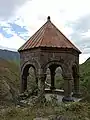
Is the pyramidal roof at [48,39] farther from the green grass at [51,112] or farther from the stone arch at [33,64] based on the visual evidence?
the green grass at [51,112]

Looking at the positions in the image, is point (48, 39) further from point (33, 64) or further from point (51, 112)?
point (51, 112)

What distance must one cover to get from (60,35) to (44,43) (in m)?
1.23

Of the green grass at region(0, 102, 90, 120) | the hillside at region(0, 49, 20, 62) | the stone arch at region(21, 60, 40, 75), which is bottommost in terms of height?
the green grass at region(0, 102, 90, 120)

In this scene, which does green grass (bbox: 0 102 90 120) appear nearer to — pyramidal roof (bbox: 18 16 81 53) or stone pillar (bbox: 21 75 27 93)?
pyramidal roof (bbox: 18 16 81 53)

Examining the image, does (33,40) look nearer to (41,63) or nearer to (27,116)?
Answer: (41,63)

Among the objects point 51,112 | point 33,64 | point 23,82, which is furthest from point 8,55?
point 51,112

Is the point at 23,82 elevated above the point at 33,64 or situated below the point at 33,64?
below

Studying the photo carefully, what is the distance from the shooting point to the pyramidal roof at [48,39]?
11.6 meters

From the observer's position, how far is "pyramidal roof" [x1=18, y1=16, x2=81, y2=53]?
456 inches

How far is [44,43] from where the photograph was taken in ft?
37.9

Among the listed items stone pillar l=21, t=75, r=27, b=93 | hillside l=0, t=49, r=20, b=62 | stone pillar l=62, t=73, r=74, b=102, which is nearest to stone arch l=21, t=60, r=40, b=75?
stone pillar l=21, t=75, r=27, b=93

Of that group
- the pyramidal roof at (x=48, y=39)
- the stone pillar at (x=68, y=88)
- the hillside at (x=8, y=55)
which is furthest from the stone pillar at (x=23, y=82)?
the hillside at (x=8, y=55)

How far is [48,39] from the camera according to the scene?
1182cm

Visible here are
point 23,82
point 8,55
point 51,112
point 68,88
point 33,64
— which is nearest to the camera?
point 51,112
